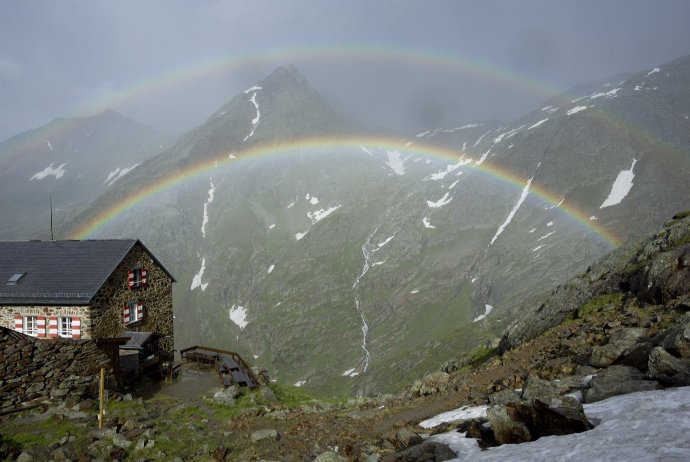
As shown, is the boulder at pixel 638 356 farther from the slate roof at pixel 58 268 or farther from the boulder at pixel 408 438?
the slate roof at pixel 58 268

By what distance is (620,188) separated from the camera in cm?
16650

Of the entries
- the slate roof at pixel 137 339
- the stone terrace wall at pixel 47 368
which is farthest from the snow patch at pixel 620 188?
the stone terrace wall at pixel 47 368

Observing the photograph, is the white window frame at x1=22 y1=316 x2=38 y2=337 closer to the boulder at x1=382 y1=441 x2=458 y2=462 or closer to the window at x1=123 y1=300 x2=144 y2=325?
the window at x1=123 y1=300 x2=144 y2=325

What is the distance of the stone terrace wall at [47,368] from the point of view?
58.8ft

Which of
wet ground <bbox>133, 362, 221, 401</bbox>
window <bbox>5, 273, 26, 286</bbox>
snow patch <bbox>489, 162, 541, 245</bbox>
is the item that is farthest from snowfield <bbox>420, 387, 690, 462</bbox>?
snow patch <bbox>489, 162, 541, 245</bbox>

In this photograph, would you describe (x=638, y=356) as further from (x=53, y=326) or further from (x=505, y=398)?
(x=53, y=326)

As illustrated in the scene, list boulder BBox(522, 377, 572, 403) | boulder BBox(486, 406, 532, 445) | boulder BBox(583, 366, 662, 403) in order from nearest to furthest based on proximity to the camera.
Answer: boulder BBox(486, 406, 532, 445)
boulder BBox(583, 366, 662, 403)
boulder BBox(522, 377, 572, 403)

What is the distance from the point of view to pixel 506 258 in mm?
155375

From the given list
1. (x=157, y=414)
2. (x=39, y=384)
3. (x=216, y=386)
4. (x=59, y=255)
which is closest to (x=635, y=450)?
(x=157, y=414)

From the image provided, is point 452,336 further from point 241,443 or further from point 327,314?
point 241,443

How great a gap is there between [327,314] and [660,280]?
6220 inches

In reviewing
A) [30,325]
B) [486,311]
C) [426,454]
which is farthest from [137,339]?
[486,311]

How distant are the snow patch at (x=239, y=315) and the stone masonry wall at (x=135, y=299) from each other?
141123 mm

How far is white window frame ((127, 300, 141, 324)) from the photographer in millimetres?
32594
